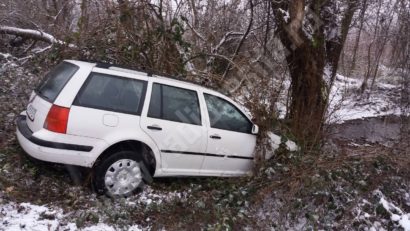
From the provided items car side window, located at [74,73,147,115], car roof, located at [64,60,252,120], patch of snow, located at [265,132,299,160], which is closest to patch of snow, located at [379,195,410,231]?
patch of snow, located at [265,132,299,160]

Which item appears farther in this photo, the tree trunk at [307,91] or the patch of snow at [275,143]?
the tree trunk at [307,91]

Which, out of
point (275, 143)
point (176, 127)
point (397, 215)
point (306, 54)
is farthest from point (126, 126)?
point (306, 54)

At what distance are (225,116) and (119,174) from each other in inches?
70.6

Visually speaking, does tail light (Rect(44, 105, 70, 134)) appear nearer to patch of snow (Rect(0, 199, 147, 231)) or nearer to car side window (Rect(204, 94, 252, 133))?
patch of snow (Rect(0, 199, 147, 231))

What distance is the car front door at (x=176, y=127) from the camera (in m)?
5.42

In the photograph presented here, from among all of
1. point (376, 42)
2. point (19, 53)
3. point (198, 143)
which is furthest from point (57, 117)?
point (376, 42)

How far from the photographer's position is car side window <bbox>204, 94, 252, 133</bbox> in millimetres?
6047

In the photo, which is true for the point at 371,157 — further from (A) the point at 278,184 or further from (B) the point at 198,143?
(B) the point at 198,143

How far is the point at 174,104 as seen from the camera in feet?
18.5

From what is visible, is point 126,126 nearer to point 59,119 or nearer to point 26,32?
point 59,119

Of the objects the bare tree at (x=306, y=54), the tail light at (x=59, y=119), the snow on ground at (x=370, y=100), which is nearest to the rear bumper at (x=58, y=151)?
the tail light at (x=59, y=119)

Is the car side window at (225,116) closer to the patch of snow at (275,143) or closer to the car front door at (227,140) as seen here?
the car front door at (227,140)

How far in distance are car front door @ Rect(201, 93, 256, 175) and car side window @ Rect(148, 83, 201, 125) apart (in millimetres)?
239

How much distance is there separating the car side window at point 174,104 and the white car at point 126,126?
0.04 ft
